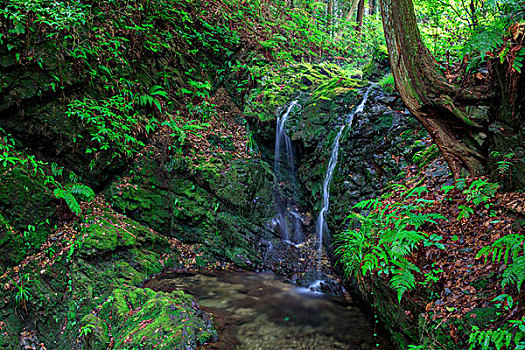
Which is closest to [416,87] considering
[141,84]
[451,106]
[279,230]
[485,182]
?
[451,106]

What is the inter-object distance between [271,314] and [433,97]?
4.47 m

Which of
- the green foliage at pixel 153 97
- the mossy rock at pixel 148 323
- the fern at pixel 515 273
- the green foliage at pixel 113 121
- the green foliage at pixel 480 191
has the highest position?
the green foliage at pixel 153 97

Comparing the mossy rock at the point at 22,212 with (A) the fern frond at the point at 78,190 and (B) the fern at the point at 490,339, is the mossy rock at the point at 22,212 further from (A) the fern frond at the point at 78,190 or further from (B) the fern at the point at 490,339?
(B) the fern at the point at 490,339

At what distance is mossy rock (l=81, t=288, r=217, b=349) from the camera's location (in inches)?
147

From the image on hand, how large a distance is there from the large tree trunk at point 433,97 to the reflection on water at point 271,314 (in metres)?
2.96

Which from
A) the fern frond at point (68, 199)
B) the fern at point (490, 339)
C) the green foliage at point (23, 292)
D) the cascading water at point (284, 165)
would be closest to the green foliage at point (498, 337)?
the fern at point (490, 339)

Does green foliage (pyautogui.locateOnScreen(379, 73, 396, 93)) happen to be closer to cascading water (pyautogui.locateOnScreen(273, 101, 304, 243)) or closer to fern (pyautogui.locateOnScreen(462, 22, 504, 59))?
cascading water (pyautogui.locateOnScreen(273, 101, 304, 243))

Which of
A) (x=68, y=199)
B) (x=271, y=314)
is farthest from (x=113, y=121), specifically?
(x=271, y=314)

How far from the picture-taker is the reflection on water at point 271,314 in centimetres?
408

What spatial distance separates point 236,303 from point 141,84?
685 cm

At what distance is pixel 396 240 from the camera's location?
3.54 metres

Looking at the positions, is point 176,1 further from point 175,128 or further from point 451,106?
point 451,106

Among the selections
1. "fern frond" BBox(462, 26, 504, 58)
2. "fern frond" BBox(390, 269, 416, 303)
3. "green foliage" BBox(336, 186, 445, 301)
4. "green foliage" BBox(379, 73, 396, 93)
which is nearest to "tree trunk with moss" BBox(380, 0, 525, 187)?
"fern frond" BBox(462, 26, 504, 58)

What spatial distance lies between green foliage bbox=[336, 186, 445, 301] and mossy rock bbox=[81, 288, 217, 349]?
2.59 m
